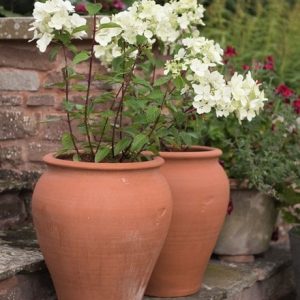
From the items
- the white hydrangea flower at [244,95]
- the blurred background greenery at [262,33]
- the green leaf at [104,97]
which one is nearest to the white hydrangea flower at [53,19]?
the green leaf at [104,97]

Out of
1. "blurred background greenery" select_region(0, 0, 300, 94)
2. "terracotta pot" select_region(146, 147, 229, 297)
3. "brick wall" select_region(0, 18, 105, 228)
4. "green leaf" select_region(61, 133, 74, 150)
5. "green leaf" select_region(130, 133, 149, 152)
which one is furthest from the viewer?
"blurred background greenery" select_region(0, 0, 300, 94)

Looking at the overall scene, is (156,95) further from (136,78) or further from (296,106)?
(296,106)

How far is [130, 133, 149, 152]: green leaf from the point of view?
2.76 m

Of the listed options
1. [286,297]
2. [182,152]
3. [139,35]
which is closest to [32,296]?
[182,152]

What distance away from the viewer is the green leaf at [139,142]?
276cm

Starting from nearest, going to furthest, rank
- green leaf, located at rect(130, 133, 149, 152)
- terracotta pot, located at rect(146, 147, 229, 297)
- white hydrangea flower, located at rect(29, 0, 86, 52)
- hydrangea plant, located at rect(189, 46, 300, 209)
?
white hydrangea flower, located at rect(29, 0, 86, 52)
green leaf, located at rect(130, 133, 149, 152)
terracotta pot, located at rect(146, 147, 229, 297)
hydrangea plant, located at rect(189, 46, 300, 209)

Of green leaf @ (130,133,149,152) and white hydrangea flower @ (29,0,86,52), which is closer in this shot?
white hydrangea flower @ (29,0,86,52)

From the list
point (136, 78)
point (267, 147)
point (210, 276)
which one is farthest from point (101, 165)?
point (267, 147)

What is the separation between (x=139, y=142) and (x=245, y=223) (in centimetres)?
121

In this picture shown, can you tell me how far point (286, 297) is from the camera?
411cm

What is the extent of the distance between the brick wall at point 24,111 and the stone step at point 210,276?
12.5 inches

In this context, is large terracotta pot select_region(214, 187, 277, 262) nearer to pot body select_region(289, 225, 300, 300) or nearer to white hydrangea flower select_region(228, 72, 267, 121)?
pot body select_region(289, 225, 300, 300)

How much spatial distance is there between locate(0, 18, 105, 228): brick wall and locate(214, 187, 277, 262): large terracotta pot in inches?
34.6

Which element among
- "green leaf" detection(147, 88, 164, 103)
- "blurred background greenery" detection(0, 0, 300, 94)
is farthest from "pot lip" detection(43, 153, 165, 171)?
"blurred background greenery" detection(0, 0, 300, 94)
